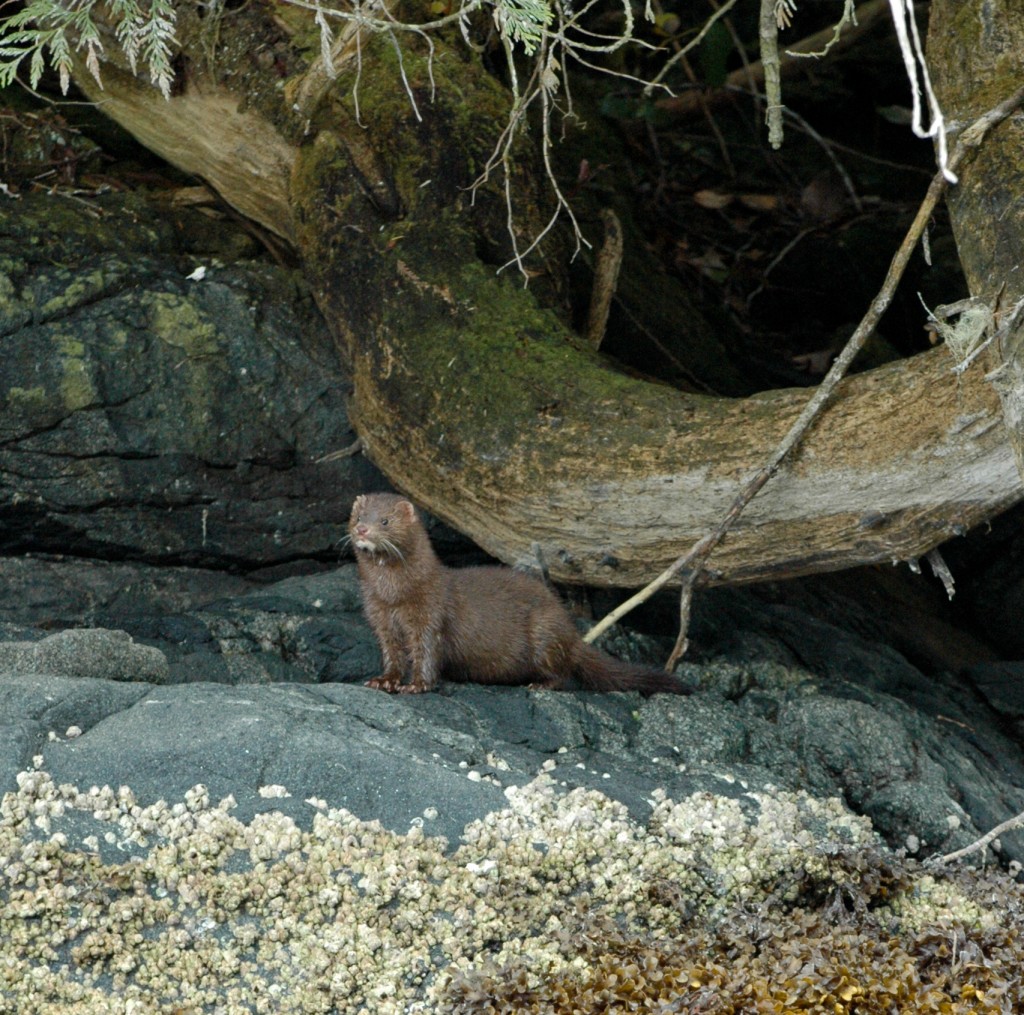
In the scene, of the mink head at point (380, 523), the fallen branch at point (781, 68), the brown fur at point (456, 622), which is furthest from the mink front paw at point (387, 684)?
the fallen branch at point (781, 68)

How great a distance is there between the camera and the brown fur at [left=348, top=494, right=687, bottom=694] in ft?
Result: 19.6

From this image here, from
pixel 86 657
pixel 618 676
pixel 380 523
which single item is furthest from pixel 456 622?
pixel 86 657

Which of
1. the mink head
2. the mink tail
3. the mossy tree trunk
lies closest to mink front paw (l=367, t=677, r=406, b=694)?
the mink head

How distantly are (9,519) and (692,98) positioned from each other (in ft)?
21.5

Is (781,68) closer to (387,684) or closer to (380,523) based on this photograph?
(380,523)

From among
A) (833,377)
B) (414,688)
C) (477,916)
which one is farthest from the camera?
(414,688)

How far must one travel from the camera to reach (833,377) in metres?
5.58

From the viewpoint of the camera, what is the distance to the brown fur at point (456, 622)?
19.6ft

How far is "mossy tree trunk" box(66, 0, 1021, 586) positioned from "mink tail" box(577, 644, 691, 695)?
0.41 m

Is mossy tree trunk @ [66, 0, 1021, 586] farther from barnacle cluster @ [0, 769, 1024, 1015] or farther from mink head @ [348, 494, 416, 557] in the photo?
barnacle cluster @ [0, 769, 1024, 1015]

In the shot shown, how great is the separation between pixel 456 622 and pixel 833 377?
6.30 feet

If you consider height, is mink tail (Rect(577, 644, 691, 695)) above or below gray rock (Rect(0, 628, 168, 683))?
below

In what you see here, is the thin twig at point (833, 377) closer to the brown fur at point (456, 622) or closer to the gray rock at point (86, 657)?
the brown fur at point (456, 622)

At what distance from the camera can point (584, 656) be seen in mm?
6180
